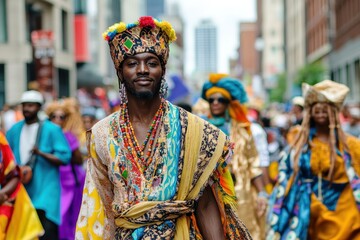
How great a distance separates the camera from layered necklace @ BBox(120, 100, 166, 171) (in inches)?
153

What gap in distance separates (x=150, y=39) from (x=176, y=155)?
611 mm

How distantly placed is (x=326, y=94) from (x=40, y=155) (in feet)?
10.1

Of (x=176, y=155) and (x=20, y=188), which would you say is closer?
(x=176, y=155)

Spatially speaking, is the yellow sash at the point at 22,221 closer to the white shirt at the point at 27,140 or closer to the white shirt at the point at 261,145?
the white shirt at the point at 27,140

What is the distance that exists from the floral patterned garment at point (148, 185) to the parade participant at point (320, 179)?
10.5 ft

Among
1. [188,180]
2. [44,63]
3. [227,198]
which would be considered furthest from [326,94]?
[44,63]

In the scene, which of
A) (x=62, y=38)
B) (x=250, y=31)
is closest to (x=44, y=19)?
(x=62, y=38)

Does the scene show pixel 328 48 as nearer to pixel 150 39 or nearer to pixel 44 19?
pixel 44 19

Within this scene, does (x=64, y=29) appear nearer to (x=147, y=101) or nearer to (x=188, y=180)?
(x=147, y=101)

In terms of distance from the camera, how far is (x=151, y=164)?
12.7 feet

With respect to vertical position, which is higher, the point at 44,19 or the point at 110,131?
the point at 44,19

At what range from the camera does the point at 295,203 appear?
7289 millimetres

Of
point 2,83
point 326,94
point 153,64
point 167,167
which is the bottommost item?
point 167,167

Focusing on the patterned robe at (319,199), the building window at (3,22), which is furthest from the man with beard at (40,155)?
the building window at (3,22)
